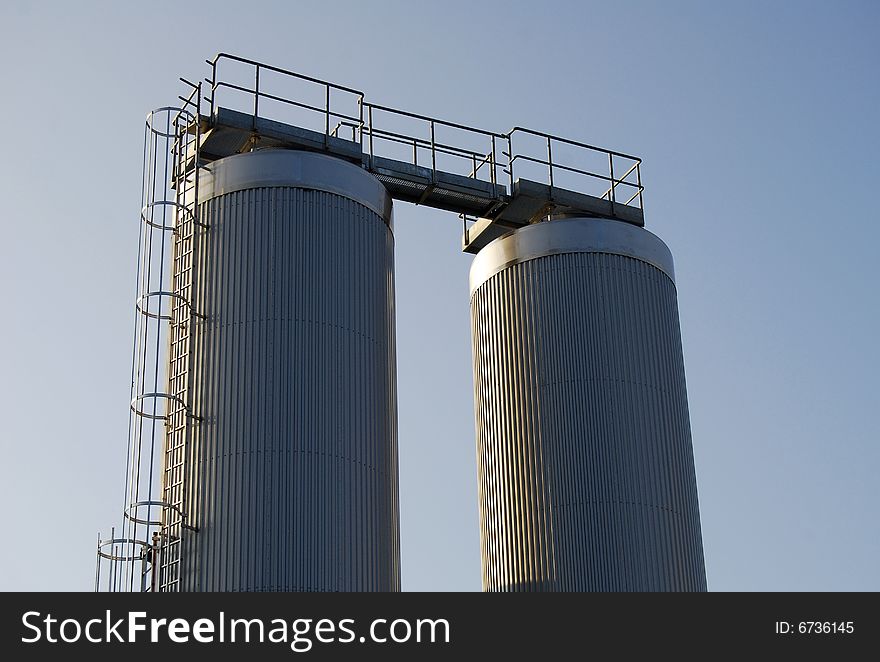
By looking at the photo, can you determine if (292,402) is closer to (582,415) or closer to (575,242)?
(582,415)

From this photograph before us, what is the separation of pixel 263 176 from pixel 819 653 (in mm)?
19030

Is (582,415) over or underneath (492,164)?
underneath

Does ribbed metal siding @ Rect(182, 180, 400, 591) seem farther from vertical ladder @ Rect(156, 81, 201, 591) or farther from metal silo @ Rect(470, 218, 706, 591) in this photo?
metal silo @ Rect(470, 218, 706, 591)

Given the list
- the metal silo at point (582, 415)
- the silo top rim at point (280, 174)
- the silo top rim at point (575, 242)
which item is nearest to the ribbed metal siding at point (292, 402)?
the silo top rim at point (280, 174)

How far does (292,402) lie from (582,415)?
10213mm

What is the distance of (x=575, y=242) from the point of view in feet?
152

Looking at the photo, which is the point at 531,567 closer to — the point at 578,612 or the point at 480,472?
the point at 480,472

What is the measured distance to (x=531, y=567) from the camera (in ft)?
143

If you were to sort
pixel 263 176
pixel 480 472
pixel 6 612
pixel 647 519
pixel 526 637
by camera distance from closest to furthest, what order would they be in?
pixel 6 612, pixel 526 637, pixel 263 176, pixel 647 519, pixel 480 472

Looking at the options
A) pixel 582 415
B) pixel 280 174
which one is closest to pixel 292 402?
pixel 280 174

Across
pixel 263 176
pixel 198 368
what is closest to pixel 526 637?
pixel 198 368

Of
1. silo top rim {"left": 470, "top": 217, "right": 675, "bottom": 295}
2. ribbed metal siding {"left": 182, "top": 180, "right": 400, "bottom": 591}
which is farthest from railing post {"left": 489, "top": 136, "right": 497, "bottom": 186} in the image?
ribbed metal siding {"left": 182, "top": 180, "right": 400, "bottom": 591}

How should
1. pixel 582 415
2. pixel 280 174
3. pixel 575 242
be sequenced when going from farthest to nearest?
pixel 575 242
pixel 582 415
pixel 280 174

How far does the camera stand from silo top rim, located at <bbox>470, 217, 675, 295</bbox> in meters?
46.4
